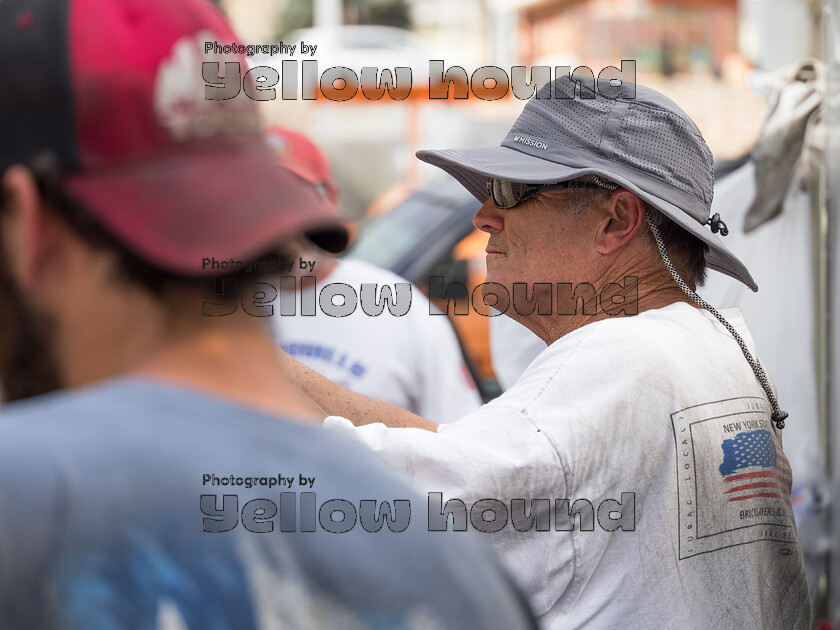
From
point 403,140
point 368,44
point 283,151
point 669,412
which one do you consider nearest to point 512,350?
point 283,151

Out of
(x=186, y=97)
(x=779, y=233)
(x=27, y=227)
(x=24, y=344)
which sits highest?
(x=779, y=233)

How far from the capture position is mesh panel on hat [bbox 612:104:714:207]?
188cm

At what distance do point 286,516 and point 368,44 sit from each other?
21.5 m

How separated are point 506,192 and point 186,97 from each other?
3.66ft

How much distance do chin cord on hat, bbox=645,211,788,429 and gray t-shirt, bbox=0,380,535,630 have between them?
3.32 ft

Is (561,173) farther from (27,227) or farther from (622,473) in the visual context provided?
(27,227)

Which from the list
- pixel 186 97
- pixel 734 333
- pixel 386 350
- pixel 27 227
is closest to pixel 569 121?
pixel 734 333

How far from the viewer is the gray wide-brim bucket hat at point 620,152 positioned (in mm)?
1860

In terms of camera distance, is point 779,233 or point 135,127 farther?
point 779,233

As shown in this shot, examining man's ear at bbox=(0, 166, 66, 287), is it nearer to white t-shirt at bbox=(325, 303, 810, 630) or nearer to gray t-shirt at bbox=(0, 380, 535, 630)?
gray t-shirt at bbox=(0, 380, 535, 630)

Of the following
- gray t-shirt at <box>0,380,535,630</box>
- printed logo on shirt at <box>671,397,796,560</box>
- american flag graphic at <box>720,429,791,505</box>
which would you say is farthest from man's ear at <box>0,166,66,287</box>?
american flag graphic at <box>720,429,791,505</box>

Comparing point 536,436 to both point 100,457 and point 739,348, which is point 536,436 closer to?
point 739,348

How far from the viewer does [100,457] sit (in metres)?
0.83

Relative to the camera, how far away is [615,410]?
5.22 ft
